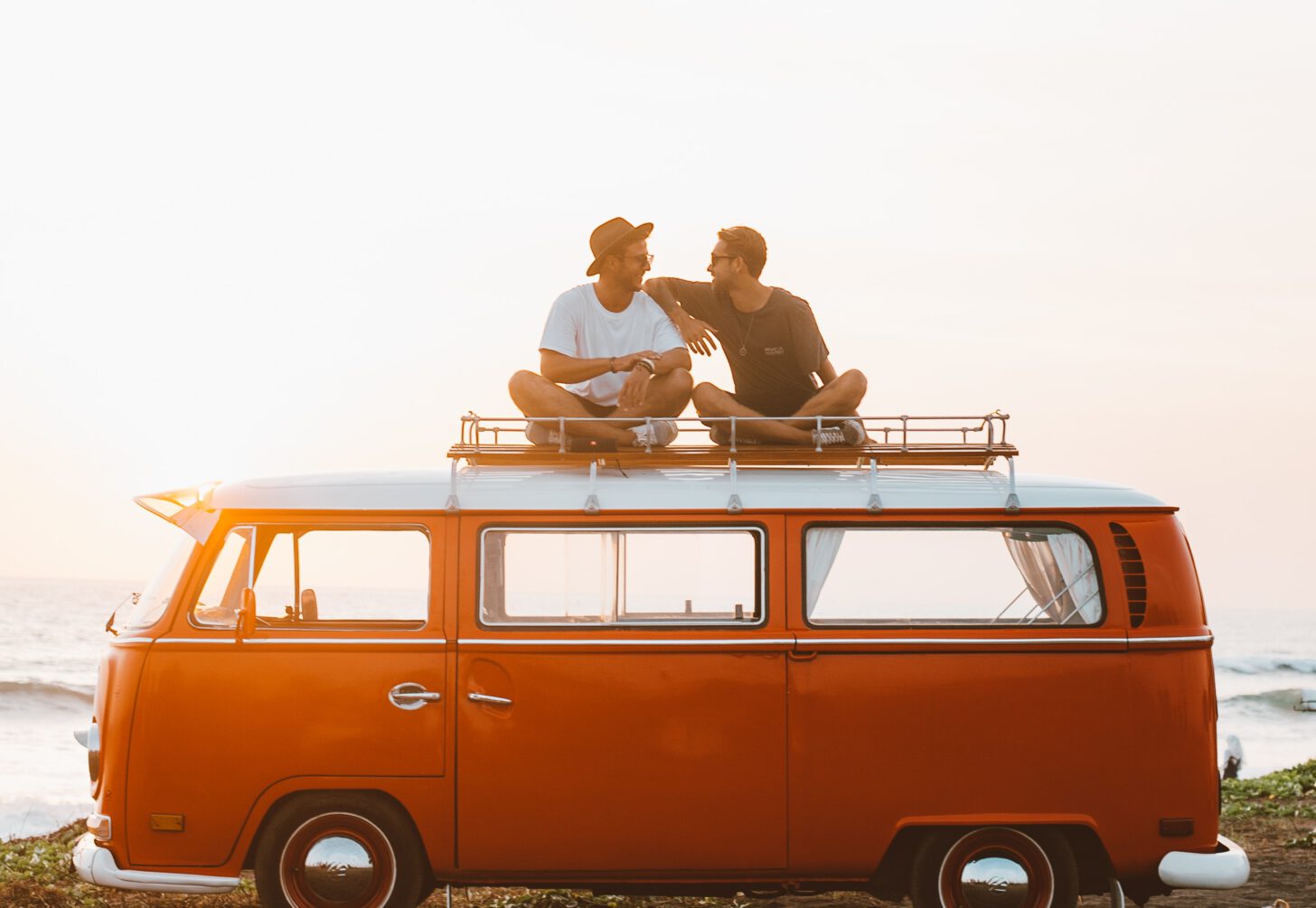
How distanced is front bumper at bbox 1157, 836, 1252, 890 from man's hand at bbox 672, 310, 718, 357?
3.76 metres

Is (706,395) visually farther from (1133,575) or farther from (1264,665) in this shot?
(1264,665)

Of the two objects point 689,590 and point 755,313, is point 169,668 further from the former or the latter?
point 755,313

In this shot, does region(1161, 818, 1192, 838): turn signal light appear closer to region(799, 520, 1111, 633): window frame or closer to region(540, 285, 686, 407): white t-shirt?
region(799, 520, 1111, 633): window frame

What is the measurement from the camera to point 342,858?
23.8ft

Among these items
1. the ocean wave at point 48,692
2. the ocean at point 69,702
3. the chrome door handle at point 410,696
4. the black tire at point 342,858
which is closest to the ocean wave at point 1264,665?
the ocean at point 69,702

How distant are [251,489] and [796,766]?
3.16m

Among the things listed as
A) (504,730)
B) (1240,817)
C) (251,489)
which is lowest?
(1240,817)

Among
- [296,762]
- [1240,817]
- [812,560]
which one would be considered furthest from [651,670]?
[1240,817]

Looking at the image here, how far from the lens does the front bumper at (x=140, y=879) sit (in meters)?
7.19

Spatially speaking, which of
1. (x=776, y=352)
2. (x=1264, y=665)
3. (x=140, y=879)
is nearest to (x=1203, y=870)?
(x=776, y=352)

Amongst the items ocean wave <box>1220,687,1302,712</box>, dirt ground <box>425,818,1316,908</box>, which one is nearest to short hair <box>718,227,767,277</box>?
dirt ground <box>425,818,1316,908</box>

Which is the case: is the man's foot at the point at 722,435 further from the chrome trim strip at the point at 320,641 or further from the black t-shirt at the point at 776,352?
the chrome trim strip at the point at 320,641

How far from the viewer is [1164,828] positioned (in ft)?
23.8

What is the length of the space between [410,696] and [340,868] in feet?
3.15
